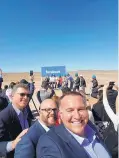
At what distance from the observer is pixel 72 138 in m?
2.01

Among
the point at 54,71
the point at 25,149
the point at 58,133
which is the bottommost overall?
the point at 25,149

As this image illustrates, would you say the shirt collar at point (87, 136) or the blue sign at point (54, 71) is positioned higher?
the blue sign at point (54, 71)

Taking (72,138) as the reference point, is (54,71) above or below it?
above

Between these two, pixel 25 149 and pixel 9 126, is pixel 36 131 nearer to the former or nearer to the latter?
pixel 25 149

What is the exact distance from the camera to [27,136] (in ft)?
8.29

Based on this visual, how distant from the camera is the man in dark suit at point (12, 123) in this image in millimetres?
2898

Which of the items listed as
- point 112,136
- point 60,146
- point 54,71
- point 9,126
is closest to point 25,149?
point 60,146

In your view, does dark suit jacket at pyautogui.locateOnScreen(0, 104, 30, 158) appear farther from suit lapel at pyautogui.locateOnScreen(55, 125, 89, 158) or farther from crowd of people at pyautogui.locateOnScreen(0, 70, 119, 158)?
suit lapel at pyautogui.locateOnScreen(55, 125, 89, 158)

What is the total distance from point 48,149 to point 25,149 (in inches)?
24.5

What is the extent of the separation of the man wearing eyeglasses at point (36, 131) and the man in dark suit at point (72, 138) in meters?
0.43

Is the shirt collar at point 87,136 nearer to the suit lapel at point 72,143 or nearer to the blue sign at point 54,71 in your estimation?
the suit lapel at point 72,143

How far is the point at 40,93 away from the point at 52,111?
18.2 ft

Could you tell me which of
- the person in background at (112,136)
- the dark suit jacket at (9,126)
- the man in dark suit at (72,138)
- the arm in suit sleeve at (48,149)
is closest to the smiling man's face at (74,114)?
the man in dark suit at (72,138)

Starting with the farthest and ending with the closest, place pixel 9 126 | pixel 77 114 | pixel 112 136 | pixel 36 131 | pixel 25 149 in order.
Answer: pixel 112 136 < pixel 9 126 < pixel 36 131 < pixel 25 149 < pixel 77 114
